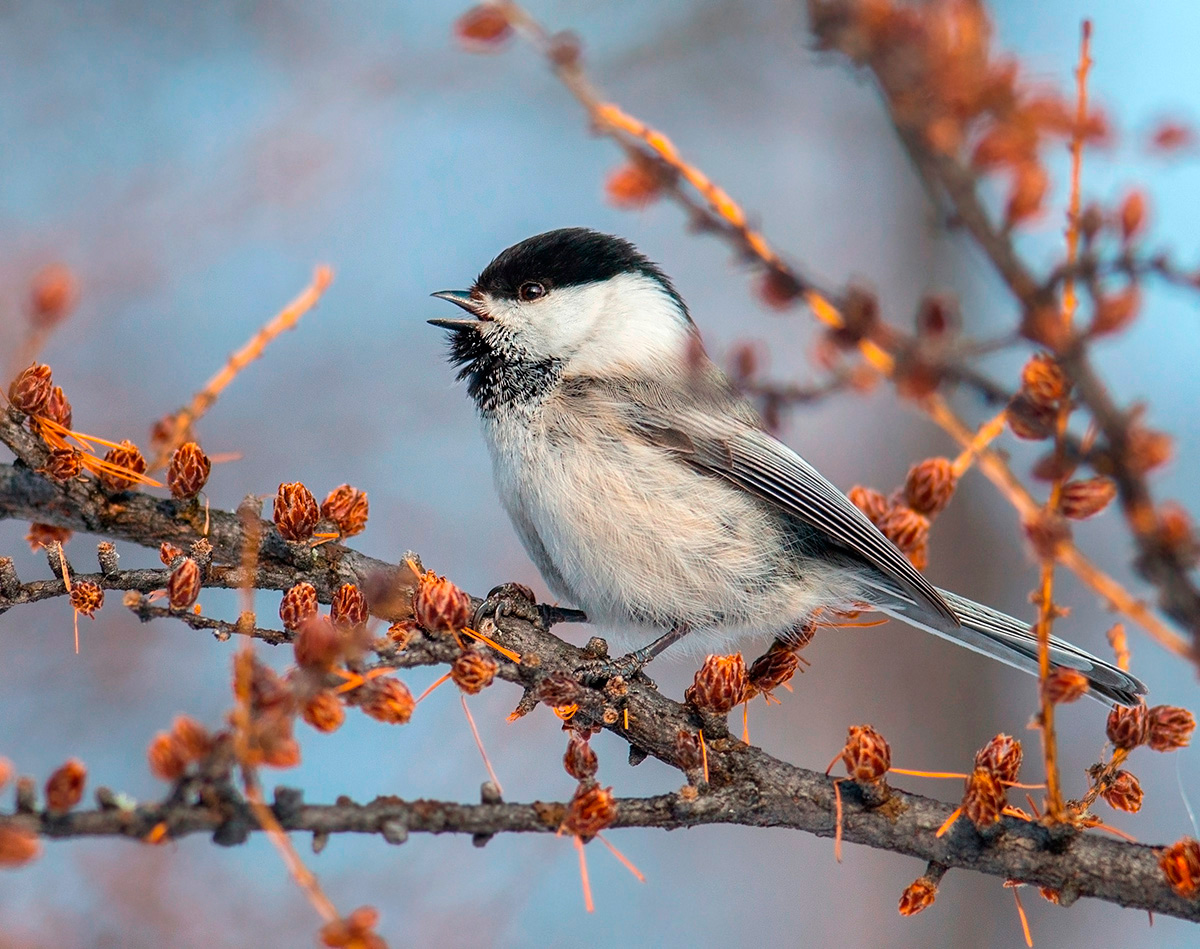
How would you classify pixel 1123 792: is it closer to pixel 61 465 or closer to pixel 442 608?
pixel 442 608

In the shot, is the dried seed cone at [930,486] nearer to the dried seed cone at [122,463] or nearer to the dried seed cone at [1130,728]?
the dried seed cone at [1130,728]

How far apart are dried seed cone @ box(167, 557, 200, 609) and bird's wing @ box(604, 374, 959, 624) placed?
1173 millimetres

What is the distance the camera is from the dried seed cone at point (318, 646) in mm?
972

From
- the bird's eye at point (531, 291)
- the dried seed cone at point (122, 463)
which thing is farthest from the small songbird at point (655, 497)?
the dried seed cone at point (122, 463)

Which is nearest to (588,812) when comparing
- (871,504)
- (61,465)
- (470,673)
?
(470,673)

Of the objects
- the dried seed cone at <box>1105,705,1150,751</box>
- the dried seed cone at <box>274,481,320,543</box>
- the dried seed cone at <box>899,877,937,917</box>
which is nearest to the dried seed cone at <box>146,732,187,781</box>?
the dried seed cone at <box>274,481,320,543</box>

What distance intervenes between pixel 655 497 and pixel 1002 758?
1.03 m

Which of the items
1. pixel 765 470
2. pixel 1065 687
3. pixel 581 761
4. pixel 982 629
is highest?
pixel 765 470

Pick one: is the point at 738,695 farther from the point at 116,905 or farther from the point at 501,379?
the point at 116,905

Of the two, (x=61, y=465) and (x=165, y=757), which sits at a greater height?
(x=61, y=465)

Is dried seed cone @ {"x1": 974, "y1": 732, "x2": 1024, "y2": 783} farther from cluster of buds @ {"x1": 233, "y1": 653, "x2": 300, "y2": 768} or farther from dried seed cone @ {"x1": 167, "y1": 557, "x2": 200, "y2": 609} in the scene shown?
dried seed cone @ {"x1": 167, "y1": 557, "x2": 200, "y2": 609}

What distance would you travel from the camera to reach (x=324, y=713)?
1221mm

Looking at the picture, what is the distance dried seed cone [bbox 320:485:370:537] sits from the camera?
1918 millimetres

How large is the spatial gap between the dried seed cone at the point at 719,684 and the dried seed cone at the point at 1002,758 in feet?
1.37
